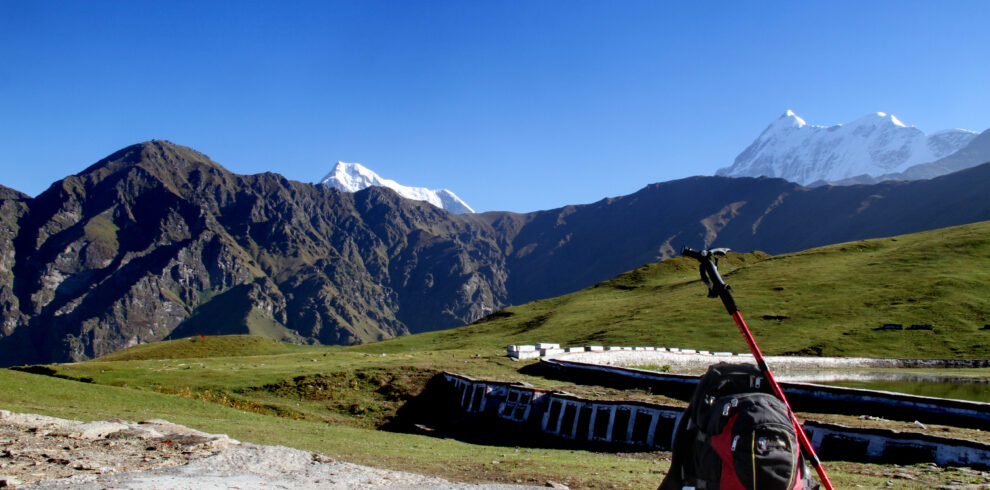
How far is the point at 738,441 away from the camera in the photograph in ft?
Result: 22.3

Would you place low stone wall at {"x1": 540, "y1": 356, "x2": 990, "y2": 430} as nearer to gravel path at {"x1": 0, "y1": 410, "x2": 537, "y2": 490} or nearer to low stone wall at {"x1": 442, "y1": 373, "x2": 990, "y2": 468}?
low stone wall at {"x1": 442, "y1": 373, "x2": 990, "y2": 468}

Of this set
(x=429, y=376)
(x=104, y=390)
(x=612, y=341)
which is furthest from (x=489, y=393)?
(x=612, y=341)

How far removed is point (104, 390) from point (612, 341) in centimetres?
5152

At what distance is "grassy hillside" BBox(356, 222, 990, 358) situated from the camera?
61062mm

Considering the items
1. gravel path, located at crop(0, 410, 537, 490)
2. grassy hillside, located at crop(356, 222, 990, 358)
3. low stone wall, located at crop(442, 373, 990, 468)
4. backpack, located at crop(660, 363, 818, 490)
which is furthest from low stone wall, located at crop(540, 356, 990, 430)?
grassy hillside, located at crop(356, 222, 990, 358)

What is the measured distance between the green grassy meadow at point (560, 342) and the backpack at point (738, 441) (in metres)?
8.08

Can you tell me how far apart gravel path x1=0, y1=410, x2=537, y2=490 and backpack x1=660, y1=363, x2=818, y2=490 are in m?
7.48

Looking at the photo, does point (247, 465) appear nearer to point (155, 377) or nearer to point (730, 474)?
point (730, 474)

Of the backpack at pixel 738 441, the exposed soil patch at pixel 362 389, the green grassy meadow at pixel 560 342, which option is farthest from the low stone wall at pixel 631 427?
the backpack at pixel 738 441

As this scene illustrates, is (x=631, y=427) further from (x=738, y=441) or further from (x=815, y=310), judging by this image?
(x=815, y=310)

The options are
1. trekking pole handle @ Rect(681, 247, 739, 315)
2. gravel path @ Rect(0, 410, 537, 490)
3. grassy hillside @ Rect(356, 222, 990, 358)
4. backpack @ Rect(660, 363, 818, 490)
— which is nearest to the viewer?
backpack @ Rect(660, 363, 818, 490)

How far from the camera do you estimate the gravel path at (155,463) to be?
12.9 m

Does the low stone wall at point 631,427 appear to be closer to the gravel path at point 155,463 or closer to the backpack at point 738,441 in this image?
the gravel path at point 155,463

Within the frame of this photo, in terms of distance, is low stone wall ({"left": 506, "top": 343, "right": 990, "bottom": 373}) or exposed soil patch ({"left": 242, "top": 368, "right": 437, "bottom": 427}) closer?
exposed soil patch ({"left": 242, "top": 368, "right": 437, "bottom": 427})
